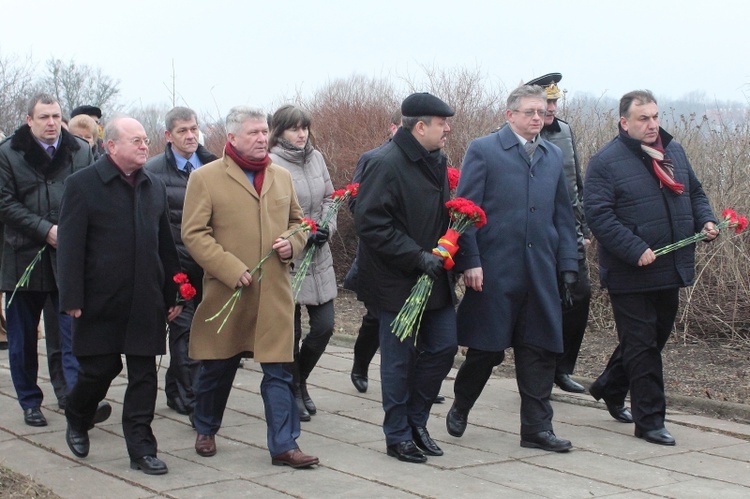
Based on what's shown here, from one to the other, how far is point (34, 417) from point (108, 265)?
167 cm

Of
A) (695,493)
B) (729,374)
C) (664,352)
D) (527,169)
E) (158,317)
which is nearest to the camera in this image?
(695,493)

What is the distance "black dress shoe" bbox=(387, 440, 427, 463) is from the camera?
19.8 feet

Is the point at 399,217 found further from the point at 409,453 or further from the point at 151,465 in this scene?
the point at 151,465

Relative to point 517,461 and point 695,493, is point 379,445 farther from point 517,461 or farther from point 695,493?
point 695,493

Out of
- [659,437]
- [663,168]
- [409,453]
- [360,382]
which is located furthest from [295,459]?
[663,168]

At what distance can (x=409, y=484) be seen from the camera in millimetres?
5559

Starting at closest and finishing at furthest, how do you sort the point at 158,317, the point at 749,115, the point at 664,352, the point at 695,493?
the point at 695,493 < the point at 158,317 < the point at 664,352 < the point at 749,115

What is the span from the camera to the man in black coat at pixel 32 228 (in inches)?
275

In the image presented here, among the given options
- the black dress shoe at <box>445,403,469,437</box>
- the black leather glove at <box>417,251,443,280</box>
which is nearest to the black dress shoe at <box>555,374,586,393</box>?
the black dress shoe at <box>445,403,469,437</box>

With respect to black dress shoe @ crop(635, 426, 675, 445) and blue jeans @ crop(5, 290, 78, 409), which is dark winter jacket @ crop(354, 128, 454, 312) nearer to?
black dress shoe @ crop(635, 426, 675, 445)

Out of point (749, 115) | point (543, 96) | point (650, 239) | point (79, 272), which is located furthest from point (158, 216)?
point (749, 115)

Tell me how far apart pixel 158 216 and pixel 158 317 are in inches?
22.3

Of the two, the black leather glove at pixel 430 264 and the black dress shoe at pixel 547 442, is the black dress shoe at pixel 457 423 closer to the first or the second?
the black dress shoe at pixel 547 442

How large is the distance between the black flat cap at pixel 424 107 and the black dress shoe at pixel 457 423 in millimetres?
1830
